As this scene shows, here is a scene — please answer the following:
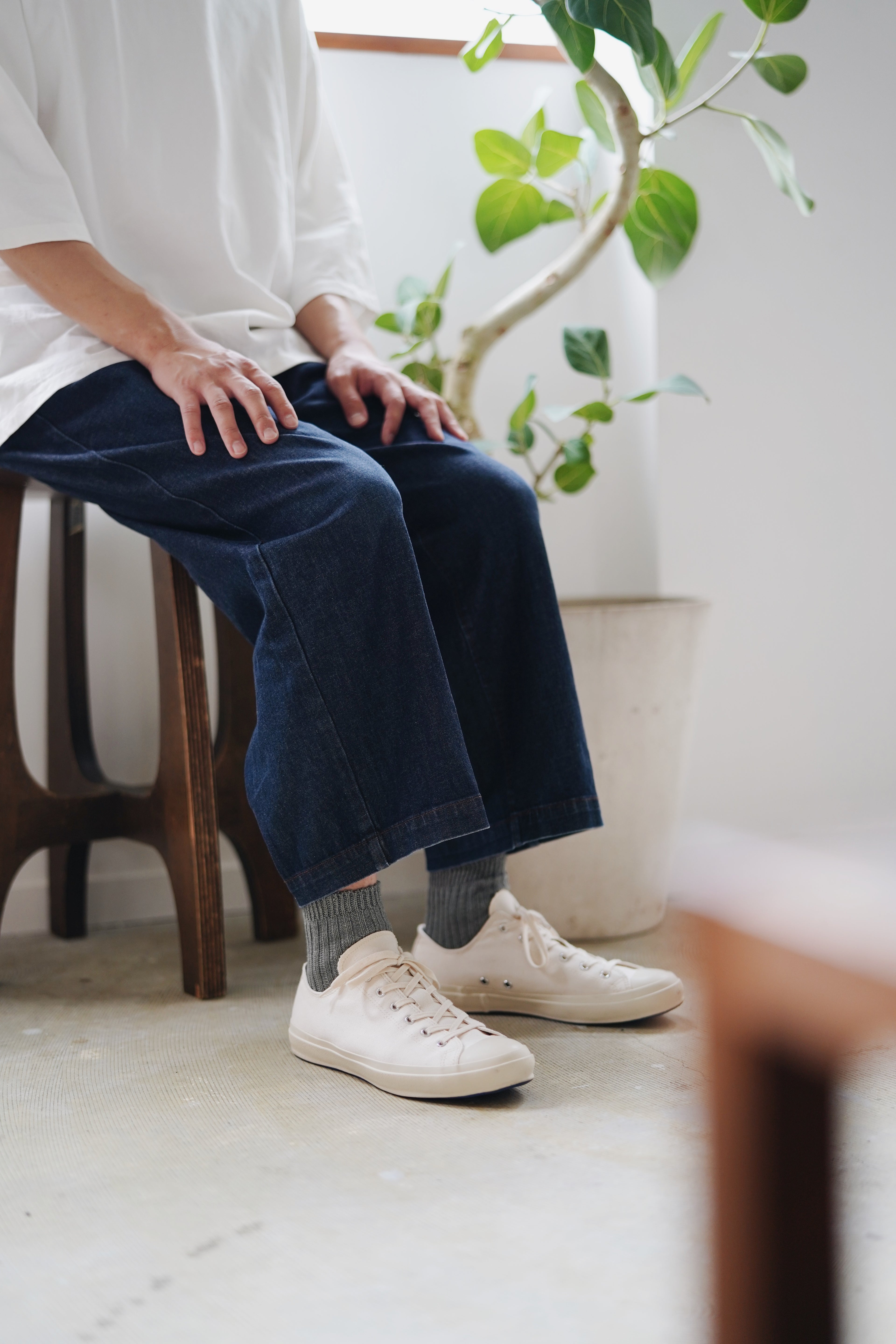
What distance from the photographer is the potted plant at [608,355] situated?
120 centimetres

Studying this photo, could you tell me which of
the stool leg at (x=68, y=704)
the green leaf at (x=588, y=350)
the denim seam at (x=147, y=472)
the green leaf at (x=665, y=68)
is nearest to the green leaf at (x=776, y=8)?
the green leaf at (x=665, y=68)

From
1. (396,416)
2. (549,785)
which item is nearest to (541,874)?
(549,785)

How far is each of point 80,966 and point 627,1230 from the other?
0.81 meters

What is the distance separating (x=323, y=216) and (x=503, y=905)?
0.79 m

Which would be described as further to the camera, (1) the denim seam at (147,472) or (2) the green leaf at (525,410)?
(2) the green leaf at (525,410)

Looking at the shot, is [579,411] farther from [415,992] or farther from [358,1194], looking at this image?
[358,1194]

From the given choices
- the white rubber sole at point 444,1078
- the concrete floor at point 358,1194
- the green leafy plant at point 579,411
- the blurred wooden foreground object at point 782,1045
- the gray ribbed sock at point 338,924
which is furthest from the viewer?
the green leafy plant at point 579,411

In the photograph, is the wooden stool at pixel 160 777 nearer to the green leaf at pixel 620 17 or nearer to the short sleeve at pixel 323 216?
the short sleeve at pixel 323 216

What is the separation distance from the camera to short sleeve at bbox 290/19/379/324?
119 centimetres

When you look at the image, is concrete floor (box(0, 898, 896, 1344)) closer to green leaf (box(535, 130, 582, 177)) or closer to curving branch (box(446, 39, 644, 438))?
curving branch (box(446, 39, 644, 438))

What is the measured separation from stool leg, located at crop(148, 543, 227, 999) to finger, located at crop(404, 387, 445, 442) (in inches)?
11.4

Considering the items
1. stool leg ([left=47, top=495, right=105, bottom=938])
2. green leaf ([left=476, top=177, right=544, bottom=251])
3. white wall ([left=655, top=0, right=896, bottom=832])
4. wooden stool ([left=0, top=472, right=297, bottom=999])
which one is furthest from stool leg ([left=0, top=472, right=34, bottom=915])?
white wall ([left=655, top=0, right=896, bottom=832])

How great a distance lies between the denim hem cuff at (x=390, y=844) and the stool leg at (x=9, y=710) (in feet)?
1.57

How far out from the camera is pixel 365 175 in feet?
5.00
